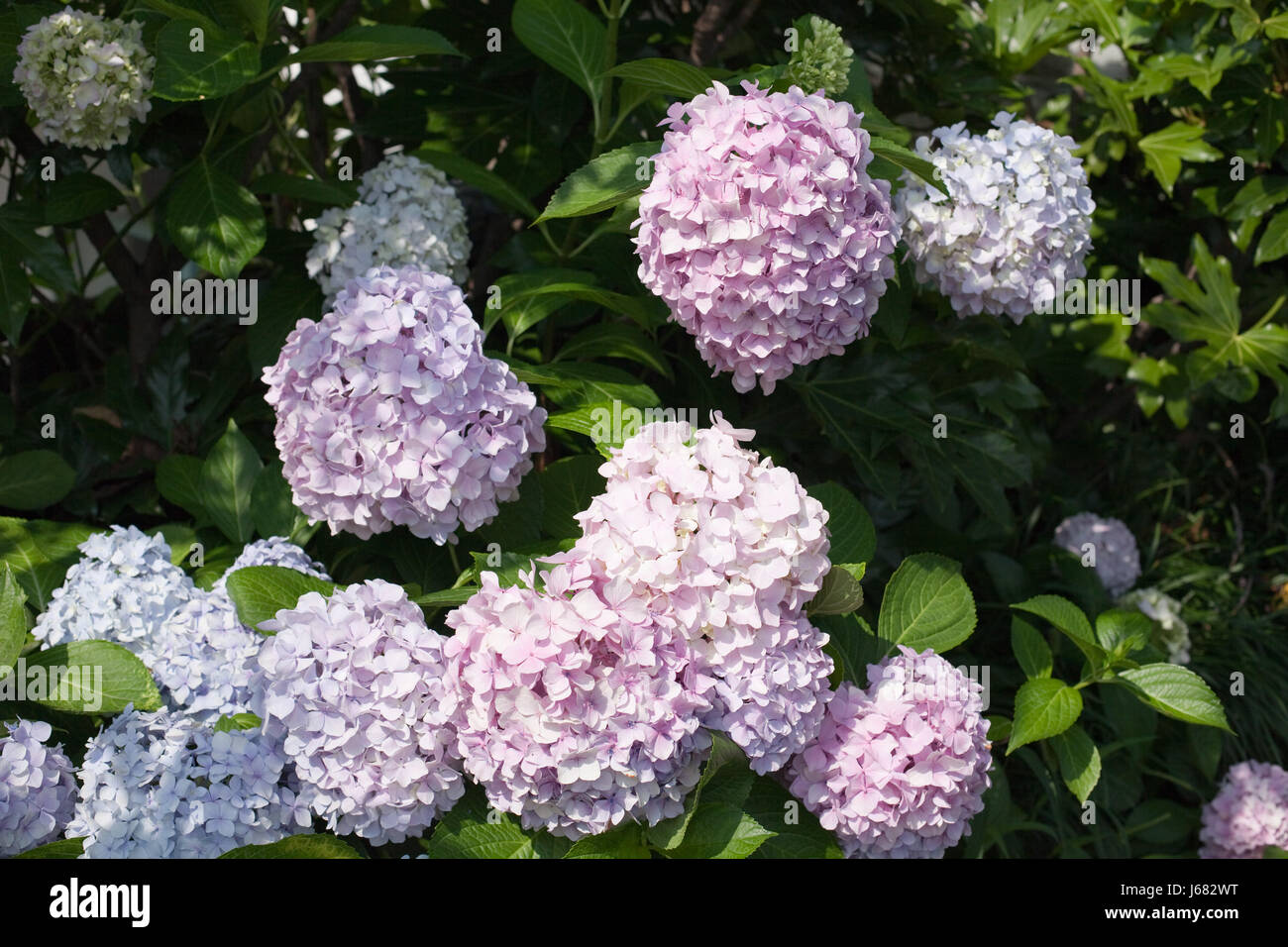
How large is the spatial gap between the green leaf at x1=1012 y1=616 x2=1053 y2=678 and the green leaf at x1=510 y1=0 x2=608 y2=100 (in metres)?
0.99

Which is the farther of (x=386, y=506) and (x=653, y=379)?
(x=653, y=379)

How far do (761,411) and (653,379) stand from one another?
23cm

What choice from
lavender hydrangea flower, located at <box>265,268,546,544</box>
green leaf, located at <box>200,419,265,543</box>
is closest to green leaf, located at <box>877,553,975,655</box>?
lavender hydrangea flower, located at <box>265,268,546,544</box>

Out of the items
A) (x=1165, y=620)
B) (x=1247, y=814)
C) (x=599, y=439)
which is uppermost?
(x=599, y=439)

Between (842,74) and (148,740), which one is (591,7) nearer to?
(842,74)

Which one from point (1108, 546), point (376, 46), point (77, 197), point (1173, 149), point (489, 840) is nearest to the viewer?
point (489, 840)

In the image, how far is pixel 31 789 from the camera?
1.24 m

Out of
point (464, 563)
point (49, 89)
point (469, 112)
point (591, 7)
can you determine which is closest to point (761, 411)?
point (464, 563)

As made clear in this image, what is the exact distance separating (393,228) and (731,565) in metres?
0.87

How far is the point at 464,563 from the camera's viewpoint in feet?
5.69

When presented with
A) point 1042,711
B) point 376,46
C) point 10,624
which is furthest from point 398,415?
point 1042,711

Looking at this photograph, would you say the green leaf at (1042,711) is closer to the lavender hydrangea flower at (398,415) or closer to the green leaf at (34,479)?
the lavender hydrangea flower at (398,415)

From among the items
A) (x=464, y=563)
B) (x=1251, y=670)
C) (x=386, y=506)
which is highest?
(x=386, y=506)

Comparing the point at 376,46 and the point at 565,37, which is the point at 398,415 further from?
the point at 565,37
